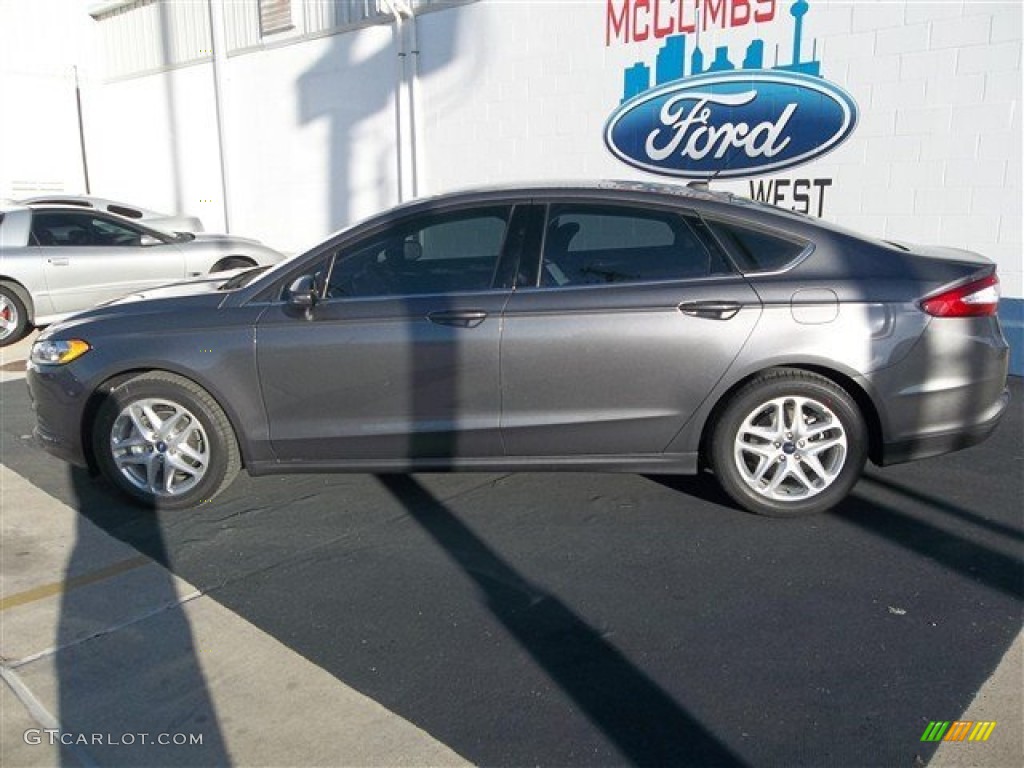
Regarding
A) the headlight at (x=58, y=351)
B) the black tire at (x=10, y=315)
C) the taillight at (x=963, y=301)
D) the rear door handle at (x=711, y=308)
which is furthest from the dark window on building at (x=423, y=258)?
the black tire at (x=10, y=315)

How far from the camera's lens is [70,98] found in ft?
56.5

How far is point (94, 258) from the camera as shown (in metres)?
9.91

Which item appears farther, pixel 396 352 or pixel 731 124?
pixel 731 124

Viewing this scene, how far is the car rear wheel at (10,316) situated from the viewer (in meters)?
9.74

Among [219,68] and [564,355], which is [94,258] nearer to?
[219,68]

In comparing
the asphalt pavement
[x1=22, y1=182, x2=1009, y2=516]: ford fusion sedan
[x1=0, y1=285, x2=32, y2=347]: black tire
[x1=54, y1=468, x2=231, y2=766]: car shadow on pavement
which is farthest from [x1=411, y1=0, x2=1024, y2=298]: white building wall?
[x1=54, y1=468, x2=231, y2=766]: car shadow on pavement

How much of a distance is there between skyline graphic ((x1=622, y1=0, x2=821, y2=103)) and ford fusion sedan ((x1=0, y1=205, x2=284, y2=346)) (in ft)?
16.6

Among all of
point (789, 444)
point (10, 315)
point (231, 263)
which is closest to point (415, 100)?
point (231, 263)

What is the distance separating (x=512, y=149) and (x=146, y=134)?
8998mm

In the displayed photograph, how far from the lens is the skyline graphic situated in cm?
812

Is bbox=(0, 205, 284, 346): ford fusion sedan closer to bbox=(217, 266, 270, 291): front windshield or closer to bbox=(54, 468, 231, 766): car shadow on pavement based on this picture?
bbox=(217, 266, 270, 291): front windshield

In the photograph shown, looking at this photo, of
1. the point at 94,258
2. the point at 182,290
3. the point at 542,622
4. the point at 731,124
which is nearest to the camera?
the point at 542,622

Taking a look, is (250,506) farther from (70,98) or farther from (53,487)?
(70,98)

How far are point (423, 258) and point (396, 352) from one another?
0.56m
